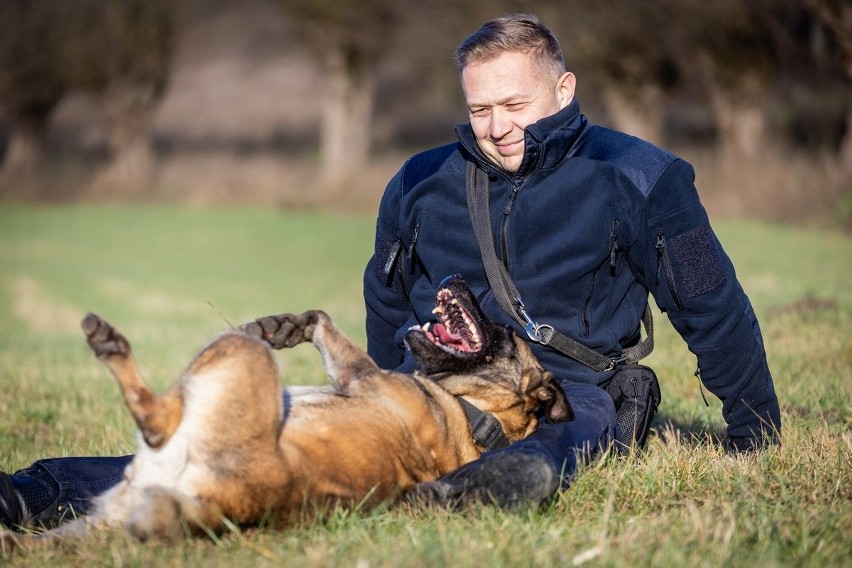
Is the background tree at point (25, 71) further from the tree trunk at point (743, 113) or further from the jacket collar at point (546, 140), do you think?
the jacket collar at point (546, 140)

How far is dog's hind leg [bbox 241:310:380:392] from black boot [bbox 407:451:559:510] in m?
0.78

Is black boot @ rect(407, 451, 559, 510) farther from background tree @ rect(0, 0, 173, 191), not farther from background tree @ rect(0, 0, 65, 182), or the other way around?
background tree @ rect(0, 0, 65, 182)

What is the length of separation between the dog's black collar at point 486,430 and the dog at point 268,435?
15 mm

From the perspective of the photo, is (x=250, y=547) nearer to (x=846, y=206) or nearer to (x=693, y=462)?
(x=693, y=462)

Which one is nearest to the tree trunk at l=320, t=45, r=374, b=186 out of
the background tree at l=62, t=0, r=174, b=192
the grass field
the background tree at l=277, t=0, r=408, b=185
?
the background tree at l=277, t=0, r=408, b=185

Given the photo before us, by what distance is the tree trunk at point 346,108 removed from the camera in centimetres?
3728

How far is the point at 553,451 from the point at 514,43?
1.85 metres

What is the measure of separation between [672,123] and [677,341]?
3773cm

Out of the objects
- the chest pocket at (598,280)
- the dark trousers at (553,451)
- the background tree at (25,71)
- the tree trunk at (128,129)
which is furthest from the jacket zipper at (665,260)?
the background tree at (25,71)

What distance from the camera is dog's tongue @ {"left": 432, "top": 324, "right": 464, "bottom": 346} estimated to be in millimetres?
4742

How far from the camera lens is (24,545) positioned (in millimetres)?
3549

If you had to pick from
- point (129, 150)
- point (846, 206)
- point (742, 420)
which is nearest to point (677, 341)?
point (742, 420)

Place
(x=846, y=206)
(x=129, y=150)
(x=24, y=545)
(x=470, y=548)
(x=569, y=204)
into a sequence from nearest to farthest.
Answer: (x=470, y=548) < (x=24, y=545) < (x=569, y=204) < (x=846, y=206) < (x=129, y=150)

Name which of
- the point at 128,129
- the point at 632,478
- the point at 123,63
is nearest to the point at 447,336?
the point at 632,478
